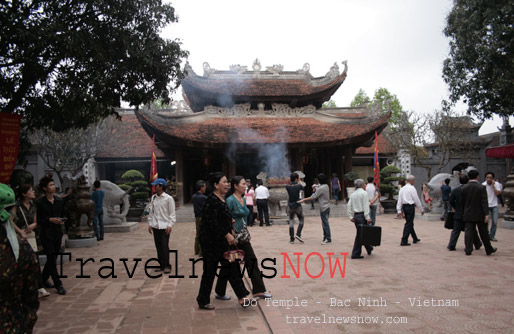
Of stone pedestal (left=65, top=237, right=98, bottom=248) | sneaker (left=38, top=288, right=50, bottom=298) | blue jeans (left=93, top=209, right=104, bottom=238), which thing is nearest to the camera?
sneaker (left=38, top=288, right=50, bottom=298)

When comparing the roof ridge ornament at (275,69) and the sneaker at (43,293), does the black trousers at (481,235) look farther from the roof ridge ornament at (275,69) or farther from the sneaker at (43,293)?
the roof ridge ornament at (275,69)

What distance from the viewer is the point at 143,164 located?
22484mm

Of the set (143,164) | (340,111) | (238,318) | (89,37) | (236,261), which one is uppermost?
(340,111)

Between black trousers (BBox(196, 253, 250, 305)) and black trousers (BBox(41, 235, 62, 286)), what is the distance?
218cm

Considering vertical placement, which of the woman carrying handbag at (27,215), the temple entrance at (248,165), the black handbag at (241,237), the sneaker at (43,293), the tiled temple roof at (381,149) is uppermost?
the tiled temple roof at (381,149)

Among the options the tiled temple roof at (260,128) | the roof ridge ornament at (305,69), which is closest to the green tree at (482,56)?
the tiled temple roof at (260,128)

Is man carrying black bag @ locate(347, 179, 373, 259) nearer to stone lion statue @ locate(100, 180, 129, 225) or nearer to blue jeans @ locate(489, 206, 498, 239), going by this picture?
blue jeans @ locate(489, 206, 498, 239)

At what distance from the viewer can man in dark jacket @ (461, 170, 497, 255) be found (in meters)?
7.00

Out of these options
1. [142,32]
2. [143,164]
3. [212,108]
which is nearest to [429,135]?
[212,108]

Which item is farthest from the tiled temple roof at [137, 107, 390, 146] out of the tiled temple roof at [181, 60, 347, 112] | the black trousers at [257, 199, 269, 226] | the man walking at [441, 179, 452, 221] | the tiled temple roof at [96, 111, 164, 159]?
the man walking at [441, 179, 452, 221]

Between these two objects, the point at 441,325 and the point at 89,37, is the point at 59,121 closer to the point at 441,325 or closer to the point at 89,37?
the point at 89,37

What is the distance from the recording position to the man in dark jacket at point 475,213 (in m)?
7.00

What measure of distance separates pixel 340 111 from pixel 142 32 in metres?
19.3

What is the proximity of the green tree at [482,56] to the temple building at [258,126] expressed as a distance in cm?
359
